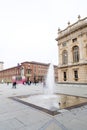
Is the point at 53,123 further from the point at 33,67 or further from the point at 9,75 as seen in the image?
the point at 9,75

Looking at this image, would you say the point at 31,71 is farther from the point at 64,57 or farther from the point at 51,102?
the point at 51,102

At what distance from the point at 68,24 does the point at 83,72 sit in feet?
42.1

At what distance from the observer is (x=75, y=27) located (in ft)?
99.7

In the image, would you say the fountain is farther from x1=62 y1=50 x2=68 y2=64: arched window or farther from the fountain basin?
x1=62 y1=50 x2=68 y2=64: arched window

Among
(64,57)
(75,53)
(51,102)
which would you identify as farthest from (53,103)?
(64,57)

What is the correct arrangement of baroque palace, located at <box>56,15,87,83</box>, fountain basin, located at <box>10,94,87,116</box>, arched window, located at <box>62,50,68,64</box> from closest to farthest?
fountain basin, located at <box>10,94,87,116</box>
baroque palace, located at <box>56,15,87,83</box>
arched window, located at <box>62,50,68,64</box>

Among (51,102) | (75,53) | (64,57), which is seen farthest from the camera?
(64,57)

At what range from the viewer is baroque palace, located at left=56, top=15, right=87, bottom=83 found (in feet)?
92.9

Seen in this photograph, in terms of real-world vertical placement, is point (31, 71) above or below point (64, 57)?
below

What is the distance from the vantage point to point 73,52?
31422 millimetres

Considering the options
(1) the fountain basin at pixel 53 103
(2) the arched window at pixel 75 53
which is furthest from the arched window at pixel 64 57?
(1) the fountain basin at pixel 53 103

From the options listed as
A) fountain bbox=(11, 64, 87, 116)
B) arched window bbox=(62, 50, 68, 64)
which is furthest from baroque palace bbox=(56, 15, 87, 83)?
fountain bbox=(11, 64, 87, 116)

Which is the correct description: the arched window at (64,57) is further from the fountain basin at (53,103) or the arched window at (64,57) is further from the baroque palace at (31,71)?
the baroque palace at (31,71)

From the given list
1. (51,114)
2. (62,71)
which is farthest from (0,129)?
(62,71)
